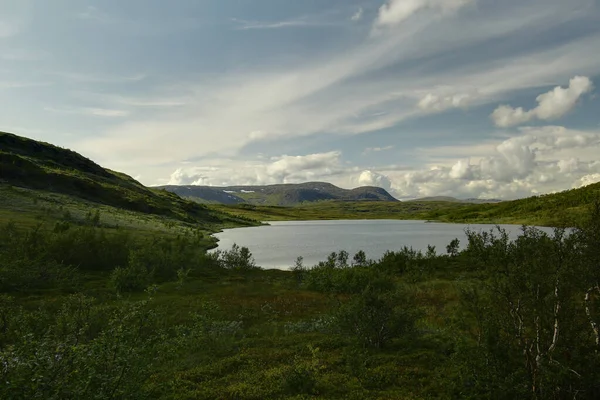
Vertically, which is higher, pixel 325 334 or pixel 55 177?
pixel 55 177

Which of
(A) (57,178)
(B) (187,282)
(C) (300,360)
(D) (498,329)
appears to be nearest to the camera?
(D) (498,329)

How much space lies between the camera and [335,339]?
25703 millimetres

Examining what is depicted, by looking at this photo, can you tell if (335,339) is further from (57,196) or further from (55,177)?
(55,177)

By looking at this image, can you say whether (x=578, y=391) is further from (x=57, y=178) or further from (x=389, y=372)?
(x=57, y=178)

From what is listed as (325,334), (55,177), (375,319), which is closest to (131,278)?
(325,334)

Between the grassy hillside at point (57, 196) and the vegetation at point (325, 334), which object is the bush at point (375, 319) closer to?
the vegetation at point (325, 334)

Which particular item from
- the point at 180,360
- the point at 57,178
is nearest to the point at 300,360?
the point at 180,360

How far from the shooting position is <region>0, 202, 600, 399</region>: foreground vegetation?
13.0m

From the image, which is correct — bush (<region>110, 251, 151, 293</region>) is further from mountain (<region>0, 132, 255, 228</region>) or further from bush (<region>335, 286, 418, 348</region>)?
mountain (<region>0, 132, 255, 228</region>)

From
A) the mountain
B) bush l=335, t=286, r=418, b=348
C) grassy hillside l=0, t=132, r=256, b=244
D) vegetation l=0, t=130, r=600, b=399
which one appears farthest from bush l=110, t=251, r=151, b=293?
the mountain

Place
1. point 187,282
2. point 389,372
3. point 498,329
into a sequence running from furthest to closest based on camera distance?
point 187,282 < point 389,372 < point 498,329

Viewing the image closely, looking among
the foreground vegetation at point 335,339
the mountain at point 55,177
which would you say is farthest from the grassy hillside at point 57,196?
the foreground vegetation at point 335,339

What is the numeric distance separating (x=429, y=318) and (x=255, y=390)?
1915 centimetres

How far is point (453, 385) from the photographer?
16219mm
